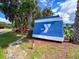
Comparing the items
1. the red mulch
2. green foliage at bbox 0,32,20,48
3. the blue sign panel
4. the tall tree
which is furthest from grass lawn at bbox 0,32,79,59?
the tall tree

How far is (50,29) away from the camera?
47.0 ft

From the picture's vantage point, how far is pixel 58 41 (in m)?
14.0

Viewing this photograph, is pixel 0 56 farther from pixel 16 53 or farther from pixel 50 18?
pixel 50 18

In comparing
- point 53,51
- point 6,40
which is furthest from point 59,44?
point 6,40

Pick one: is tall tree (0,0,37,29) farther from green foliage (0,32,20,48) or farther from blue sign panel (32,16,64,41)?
blue sign panel (32,16,64,41)

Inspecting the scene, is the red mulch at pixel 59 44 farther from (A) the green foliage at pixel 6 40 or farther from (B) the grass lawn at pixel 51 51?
(A) the green foliage at pixel 6 40

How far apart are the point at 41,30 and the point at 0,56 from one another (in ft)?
11.8

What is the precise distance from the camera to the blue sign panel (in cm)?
1399

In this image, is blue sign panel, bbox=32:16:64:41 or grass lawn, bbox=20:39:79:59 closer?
grass lawn, bbox=20:39:79:59

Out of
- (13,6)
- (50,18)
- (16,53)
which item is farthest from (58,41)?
(13,6)

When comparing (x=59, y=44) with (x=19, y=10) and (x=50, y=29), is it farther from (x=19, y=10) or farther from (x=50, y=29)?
(x=19, y=10)

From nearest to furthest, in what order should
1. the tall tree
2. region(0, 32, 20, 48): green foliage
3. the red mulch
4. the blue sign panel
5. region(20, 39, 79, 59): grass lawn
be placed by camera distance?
region(20, 39, 79, 59): grass lawn → the red mulch → the blue sign panel → region(0, 32, 20, 48): green foliage → the tall tree

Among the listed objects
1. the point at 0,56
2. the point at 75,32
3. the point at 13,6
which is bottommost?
the point at 0,56

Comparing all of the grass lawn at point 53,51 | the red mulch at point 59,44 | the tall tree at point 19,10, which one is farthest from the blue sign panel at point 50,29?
the tall tree at point 19,10
